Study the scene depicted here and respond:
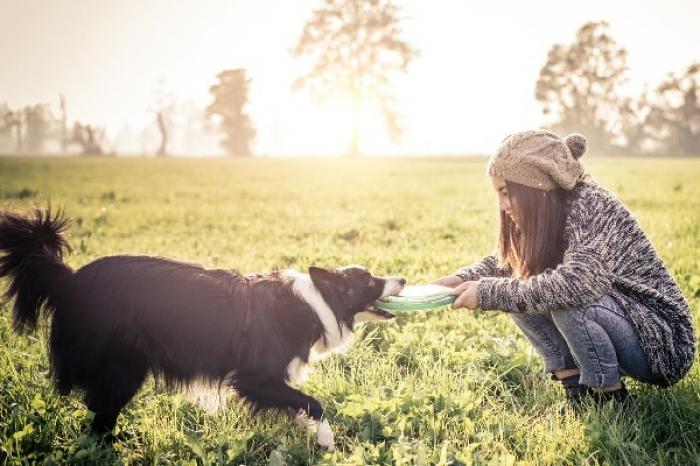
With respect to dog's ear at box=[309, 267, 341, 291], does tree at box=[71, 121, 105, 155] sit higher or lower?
higher

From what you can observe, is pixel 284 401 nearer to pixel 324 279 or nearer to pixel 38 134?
pixel 324 279

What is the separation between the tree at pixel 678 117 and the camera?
2060 inches

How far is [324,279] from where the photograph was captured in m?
3.56

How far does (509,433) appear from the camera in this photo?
10.4ft

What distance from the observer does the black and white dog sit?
3250 mm

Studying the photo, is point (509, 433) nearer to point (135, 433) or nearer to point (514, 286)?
point (514, 286)

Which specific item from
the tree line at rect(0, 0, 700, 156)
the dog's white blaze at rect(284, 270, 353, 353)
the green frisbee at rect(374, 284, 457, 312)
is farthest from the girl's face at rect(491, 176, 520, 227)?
the tree line at rect(0, 0, 700, 156)

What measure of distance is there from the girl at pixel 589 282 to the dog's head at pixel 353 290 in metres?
0.65

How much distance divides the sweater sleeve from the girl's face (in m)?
0.59

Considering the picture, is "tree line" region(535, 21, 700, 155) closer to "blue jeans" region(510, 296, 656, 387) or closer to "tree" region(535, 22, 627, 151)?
"tree" region(535, 22, 627, 151)

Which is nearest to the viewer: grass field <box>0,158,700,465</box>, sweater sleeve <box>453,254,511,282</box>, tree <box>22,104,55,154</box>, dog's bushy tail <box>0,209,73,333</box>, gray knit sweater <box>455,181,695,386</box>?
grass field <box>0,158,700,465</box>

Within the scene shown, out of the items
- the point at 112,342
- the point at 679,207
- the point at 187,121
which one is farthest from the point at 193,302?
the point at 187,121

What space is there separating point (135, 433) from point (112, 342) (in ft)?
1.82

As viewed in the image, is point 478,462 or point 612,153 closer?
point 478,462
